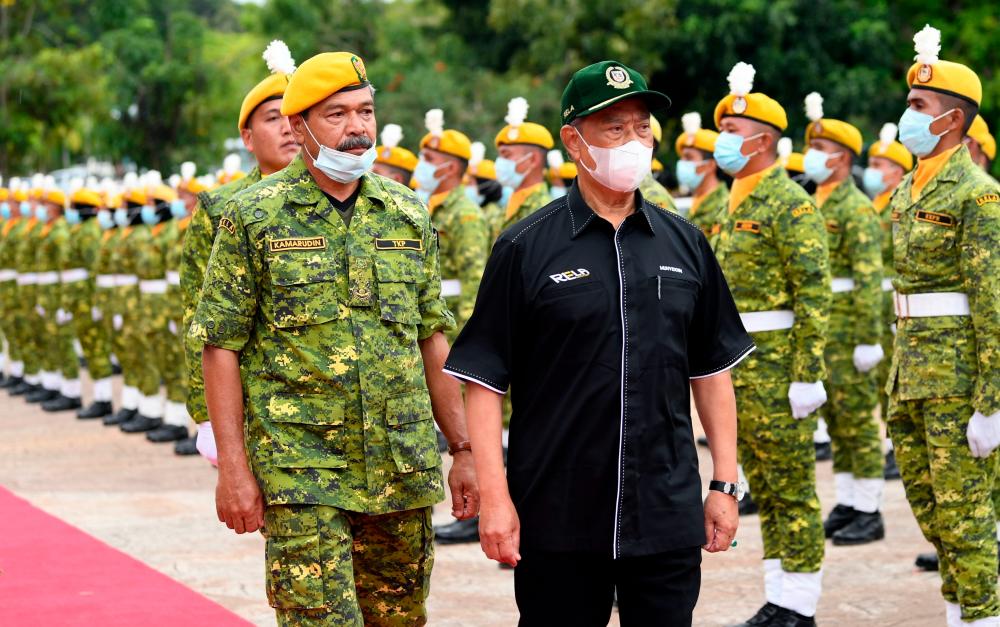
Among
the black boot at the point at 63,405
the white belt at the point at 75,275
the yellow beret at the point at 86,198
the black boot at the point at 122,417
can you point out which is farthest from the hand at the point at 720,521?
the black boot at the point at 63,405

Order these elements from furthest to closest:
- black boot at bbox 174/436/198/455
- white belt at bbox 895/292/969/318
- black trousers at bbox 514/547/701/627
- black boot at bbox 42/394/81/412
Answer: black boot at bbox 42/394/81/412
black boot at bbox 174/436/198/455
white belt at bbox 895/292/969/318
black trousers at bbox 514/547/701/627

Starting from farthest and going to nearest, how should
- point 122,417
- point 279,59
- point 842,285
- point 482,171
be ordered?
point 122,417 → point 482,171 → point 842,285 → point 279,59

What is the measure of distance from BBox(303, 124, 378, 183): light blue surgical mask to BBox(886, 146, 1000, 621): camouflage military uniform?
8.55 ft

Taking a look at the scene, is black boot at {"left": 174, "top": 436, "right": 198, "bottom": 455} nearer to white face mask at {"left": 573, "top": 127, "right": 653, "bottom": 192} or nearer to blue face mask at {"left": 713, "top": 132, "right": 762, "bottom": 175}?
blue face mask at {"left": 713, "top": 132, "right": 762, "bottom": 175}

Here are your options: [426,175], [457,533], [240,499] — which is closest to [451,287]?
[426,175]

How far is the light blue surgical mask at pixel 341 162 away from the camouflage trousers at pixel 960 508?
276 centimetres

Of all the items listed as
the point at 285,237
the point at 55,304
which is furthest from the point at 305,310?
the point at 55,304

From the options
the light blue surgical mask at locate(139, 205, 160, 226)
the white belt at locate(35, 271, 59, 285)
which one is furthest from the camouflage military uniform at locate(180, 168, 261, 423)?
the white belt at locate(35, 271, 59, 285)

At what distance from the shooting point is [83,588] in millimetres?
7430

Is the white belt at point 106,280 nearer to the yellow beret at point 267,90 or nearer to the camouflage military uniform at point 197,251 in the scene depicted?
the yellow beret at point 267,90

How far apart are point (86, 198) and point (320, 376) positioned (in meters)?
11.9

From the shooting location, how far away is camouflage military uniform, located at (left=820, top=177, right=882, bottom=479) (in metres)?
8.98

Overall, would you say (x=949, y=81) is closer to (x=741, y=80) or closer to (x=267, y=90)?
(x=741, y=80)

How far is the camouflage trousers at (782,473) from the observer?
660cm
